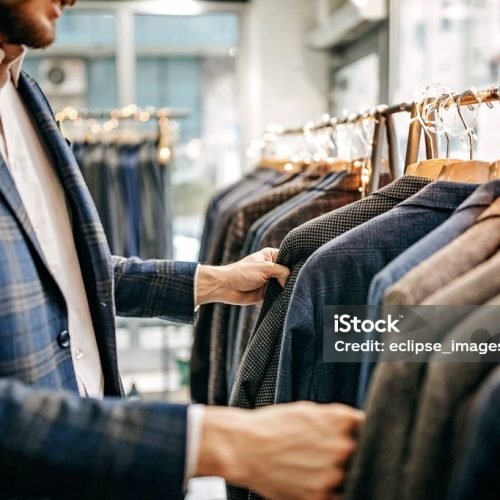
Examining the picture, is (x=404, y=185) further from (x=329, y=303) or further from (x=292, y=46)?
(x=292, y=46)

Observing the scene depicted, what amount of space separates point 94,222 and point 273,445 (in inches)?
18.4

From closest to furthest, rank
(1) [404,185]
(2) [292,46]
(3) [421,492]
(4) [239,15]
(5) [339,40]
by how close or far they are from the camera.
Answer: (3) [421,492] → (1) [404,185] → (5) [339,40] → (2) [292,46] → (4) [239,15]

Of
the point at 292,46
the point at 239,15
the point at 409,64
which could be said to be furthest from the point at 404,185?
the point at 239,15

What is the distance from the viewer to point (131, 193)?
2.86 metres

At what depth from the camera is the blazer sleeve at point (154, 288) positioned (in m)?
1.11

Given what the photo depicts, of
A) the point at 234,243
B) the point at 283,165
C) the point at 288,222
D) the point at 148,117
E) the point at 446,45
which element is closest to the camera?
the point at 288,222

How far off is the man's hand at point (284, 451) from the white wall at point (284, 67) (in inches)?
106

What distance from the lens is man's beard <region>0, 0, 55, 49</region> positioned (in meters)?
0.72

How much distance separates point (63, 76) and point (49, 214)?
2863mm

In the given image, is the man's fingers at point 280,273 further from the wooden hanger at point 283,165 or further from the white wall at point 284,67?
the white wall at point 284,67

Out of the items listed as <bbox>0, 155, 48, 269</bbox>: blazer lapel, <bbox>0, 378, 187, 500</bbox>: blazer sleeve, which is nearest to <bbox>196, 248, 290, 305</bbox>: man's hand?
<bbox>0, 155, 48, 269</bbox>: blazer lapel

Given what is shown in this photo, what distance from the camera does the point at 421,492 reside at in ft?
1.87

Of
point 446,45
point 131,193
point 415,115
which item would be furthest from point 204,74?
point 415,115

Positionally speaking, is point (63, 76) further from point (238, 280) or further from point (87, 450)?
point (87, 450)
